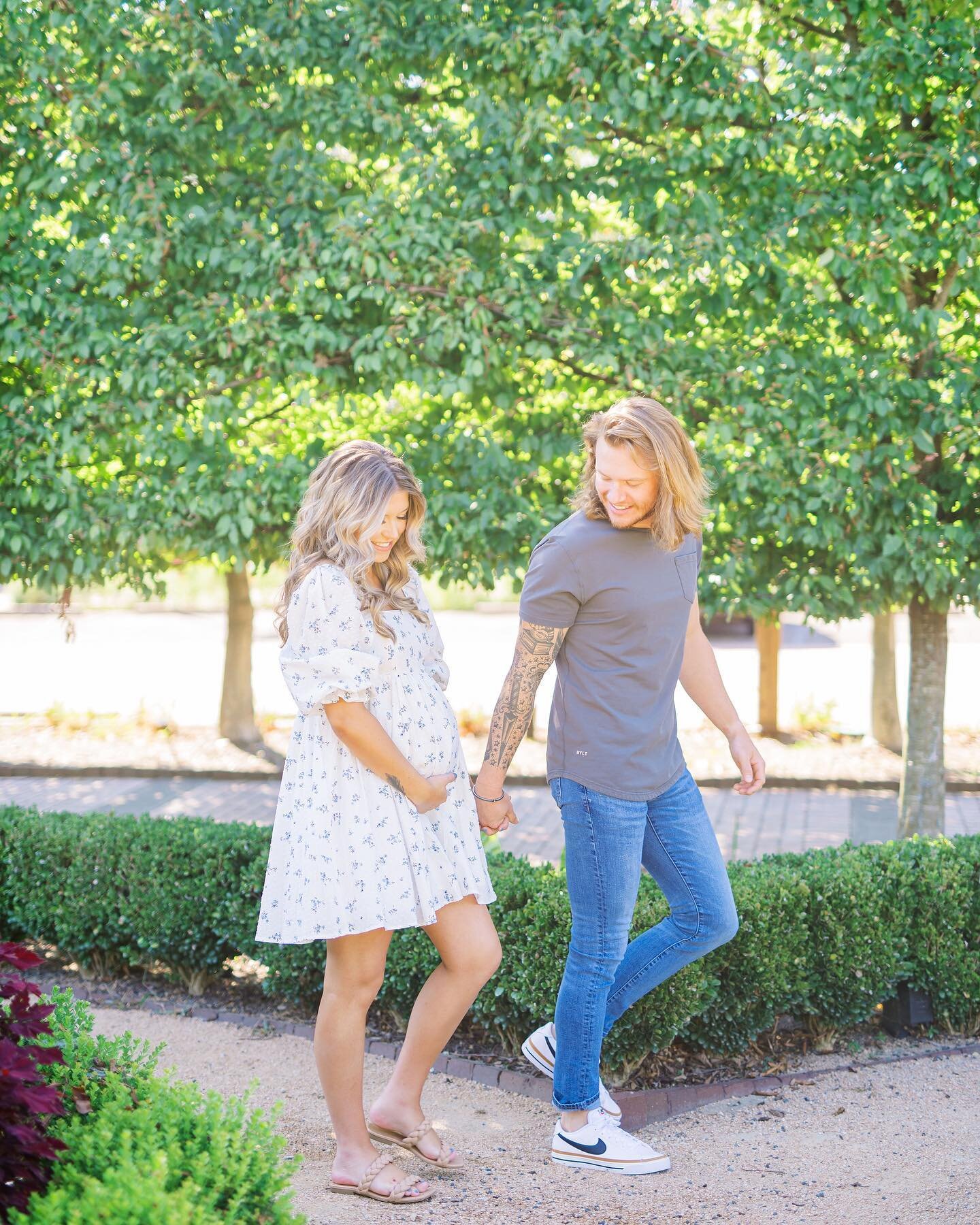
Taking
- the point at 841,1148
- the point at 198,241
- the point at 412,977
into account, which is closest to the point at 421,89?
the point at 198,241

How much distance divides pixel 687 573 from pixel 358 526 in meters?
0.94

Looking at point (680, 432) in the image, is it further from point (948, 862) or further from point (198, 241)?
point (198, 241)

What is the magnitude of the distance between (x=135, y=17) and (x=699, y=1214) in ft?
19.9

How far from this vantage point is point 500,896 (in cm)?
420

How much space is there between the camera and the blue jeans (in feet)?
10.5

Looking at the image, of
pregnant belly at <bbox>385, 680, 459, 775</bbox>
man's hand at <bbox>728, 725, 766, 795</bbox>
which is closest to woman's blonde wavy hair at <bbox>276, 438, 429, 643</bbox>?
pregnant belly at <bbox>385, 680, 459, 775</bbox>

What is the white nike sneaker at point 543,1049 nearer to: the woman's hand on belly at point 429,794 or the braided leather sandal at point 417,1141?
the braided leather sandal at point 417,1141

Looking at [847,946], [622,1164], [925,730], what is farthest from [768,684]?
[622,1164]

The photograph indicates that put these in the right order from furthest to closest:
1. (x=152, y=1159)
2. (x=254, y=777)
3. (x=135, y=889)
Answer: (x=254, y=777), (x=135, y=889), (x=152, y=1159)

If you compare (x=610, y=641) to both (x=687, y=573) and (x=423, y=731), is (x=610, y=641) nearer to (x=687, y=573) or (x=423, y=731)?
(x=687, y=573)

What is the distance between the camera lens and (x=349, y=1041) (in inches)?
120

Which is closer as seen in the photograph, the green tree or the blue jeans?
the blue jeans

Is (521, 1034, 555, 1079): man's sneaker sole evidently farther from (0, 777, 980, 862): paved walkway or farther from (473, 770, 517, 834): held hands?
(0, 777, 980, 862): paved walkway

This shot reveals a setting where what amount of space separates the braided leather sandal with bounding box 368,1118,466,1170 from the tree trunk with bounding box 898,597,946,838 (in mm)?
4291
